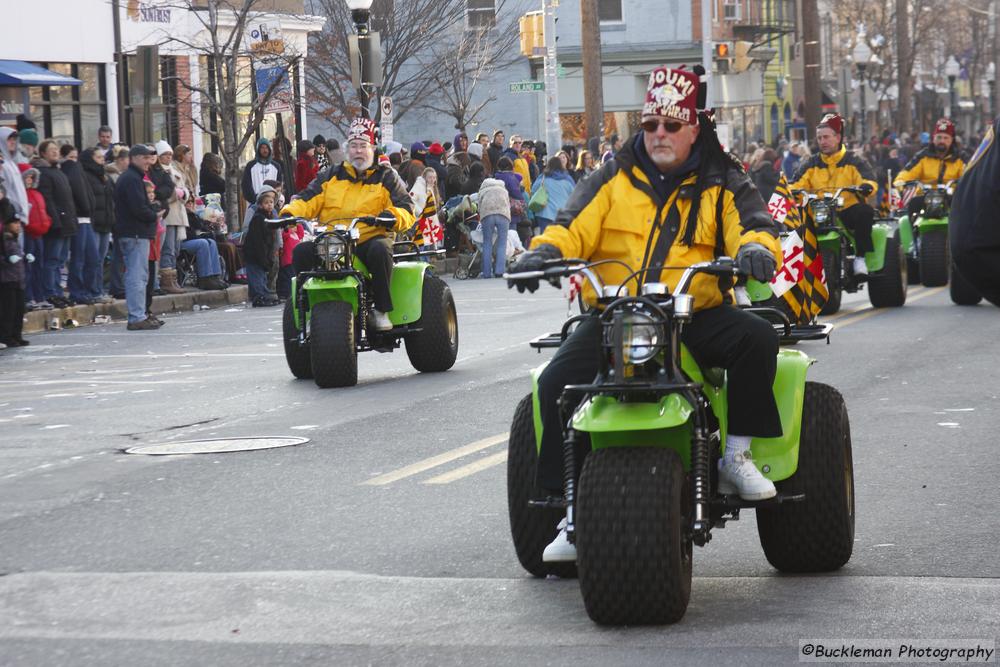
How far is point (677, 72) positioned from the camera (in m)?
6.96

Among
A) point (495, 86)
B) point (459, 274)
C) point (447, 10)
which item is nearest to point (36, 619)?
point (459, 274)

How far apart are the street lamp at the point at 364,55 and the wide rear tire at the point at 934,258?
7.97 m

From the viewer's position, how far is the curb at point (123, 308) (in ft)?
68.9

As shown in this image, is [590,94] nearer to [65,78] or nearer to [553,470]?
[65,78]

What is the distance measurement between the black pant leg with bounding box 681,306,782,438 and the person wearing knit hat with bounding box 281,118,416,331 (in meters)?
8.14

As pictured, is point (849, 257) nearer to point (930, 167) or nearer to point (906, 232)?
point (930, 167)

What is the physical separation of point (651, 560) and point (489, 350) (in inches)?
440

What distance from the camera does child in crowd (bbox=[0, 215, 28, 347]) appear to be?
1803 cm

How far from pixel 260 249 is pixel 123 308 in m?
1.91

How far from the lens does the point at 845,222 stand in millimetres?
19969

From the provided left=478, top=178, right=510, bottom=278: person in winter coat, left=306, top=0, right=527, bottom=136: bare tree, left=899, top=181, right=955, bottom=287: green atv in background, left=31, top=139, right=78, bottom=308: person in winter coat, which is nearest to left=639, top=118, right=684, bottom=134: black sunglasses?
left=31, top=139, right=78, bottom=308: person in winter coat

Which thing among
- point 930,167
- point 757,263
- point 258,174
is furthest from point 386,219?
point 258,174

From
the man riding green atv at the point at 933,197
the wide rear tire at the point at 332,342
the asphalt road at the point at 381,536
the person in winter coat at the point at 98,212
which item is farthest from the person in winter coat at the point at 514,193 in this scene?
the wide rear tire at the point at 332,342

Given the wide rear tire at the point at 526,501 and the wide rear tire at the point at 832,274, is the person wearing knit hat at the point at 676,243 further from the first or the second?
the wide rear tire at the point at 832,274
